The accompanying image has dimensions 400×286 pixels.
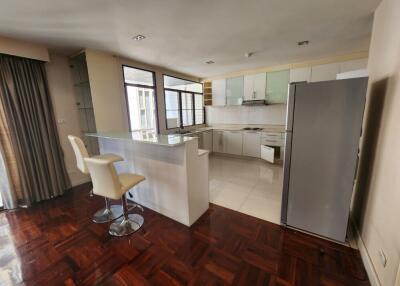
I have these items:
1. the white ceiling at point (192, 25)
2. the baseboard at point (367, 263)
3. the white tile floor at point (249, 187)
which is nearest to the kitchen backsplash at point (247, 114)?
the white tile floor at point (249, 187)

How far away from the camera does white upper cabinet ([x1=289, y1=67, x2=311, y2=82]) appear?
3.95m

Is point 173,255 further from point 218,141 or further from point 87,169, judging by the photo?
point 218,141

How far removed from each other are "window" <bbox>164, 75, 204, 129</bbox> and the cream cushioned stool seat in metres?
2.75

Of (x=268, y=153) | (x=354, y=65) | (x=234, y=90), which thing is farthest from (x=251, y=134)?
(x=354, y=65)

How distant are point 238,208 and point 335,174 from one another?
1.28 metres

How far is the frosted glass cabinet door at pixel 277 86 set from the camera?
4.26 meters

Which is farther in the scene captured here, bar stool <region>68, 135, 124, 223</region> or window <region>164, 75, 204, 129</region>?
window <region>164, 75, 204, 129</region>

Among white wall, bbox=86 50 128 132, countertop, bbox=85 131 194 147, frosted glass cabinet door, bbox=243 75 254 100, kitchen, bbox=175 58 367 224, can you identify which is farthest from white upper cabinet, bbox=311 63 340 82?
white wall, bbox=86 50 128 132

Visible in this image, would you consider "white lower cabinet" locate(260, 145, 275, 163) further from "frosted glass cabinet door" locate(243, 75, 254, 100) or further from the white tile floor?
"frosted glass cabinet door" locate(243, 75, 254, 100)

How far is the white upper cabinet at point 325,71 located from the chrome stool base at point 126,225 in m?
4.55

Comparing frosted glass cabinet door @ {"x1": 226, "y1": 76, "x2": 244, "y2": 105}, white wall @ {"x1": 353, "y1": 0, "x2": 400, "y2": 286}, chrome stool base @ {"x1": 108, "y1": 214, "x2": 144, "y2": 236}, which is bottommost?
chrome stool base @ {"x1": 108, "y1": 214, "x2": 144, "y2": 236}

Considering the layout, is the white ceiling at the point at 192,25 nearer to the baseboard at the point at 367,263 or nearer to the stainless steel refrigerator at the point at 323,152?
the stainless steel refrigerator at the point at 323,152

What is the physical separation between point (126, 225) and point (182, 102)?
368 cm

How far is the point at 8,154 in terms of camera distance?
2.51 meters
